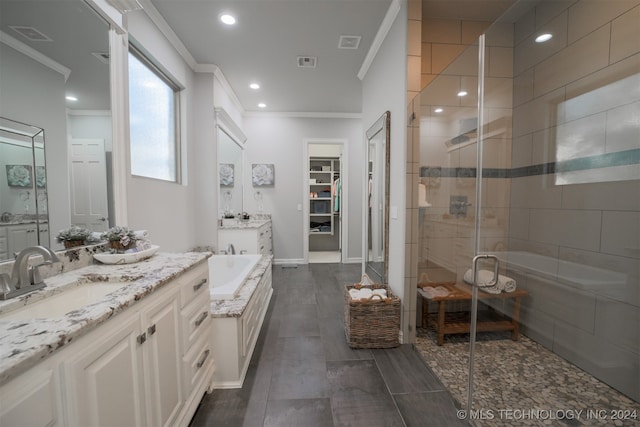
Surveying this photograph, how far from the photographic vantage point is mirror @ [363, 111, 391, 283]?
94.3 inches

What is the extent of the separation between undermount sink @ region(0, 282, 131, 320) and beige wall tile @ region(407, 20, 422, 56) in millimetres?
2419

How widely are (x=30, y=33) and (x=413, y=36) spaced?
2268mm

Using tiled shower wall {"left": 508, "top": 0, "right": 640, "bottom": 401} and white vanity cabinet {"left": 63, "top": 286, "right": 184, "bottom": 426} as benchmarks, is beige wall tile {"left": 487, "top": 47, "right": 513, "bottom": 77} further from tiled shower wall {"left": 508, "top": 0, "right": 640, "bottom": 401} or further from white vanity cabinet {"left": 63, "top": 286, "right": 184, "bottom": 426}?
white vanity cabinet {"left": 63, "top": 286, "right": 184, "bottom": 426}

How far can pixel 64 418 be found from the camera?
0.65 meters

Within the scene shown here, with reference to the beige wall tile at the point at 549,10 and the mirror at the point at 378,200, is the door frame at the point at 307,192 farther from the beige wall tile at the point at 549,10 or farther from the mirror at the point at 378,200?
the beige wall tile at the point at 549,10

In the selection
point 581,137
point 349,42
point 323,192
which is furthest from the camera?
point 323,192

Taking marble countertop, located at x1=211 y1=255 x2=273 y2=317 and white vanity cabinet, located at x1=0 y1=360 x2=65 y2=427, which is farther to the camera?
marble countertop, located at x1=211 y1=255 x2=273 y2=317

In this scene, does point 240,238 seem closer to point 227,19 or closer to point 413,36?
point 227,19

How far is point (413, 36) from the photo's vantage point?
76.6 inches

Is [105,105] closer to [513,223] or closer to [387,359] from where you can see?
[387,359]

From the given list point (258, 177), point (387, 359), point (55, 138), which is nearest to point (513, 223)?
point (387, 359)

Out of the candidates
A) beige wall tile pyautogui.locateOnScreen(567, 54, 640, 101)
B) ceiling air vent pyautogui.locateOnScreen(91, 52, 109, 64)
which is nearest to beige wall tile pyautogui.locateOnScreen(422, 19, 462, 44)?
beige wall tile pyautogui.locateOnScreen(567, 54, 640, 101)

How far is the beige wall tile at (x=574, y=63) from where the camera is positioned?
1485 mm

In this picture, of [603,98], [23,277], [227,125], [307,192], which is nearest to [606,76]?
[603,98]
